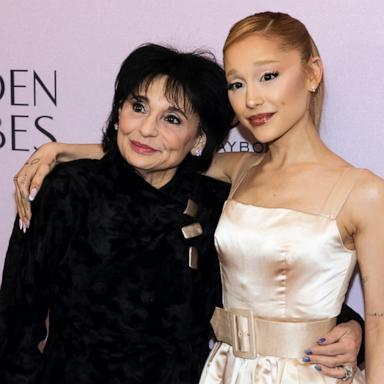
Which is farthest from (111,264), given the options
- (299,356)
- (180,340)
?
(299,356)

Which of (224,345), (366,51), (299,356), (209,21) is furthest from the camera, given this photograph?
(209,21)

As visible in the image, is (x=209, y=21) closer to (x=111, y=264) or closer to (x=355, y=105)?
(x=355, y=105)

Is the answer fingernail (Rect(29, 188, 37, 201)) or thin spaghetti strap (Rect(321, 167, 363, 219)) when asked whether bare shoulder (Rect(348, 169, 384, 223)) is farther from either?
fingernail (Rect(29, 188, 37, 201))

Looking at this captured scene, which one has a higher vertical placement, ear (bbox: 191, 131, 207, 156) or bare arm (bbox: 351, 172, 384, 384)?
ear (bbox: 191, 131, 207, 156)

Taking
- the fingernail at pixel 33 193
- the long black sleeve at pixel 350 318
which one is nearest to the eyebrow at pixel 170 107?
the fingernail at pixel 33 193

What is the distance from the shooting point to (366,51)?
5.71 feet

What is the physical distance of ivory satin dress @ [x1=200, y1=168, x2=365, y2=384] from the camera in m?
1.41

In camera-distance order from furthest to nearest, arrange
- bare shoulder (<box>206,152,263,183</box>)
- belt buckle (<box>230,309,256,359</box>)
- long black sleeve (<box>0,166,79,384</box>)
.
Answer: bare shoulder (<box>206,152,263,183</box>)
long black sleeve (<box>0,166,79,384</box>)
belt buckle (<box>230,309,256,359</box>)

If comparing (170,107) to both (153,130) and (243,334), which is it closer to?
(153,130)

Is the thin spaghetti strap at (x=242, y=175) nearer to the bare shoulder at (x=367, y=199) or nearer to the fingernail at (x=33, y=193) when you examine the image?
the bare shoulder at (x=367, y=199)

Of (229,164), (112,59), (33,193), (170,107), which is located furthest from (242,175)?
(112,59)

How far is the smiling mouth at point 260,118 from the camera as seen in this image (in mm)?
1448

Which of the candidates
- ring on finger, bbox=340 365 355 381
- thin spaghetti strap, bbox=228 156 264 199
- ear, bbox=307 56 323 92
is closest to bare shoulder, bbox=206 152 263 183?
thin spaghetti strap, bbox=228 156 264 199

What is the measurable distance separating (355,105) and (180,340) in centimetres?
65
